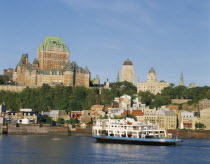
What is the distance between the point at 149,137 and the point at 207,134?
30.8 meters

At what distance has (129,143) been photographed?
104 metres

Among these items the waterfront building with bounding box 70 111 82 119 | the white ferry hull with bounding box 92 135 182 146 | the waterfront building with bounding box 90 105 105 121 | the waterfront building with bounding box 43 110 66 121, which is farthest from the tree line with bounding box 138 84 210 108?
the white ferry hull with bounding box 92 135 182 146

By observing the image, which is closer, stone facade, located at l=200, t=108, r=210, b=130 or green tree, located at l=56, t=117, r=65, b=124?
stone facade, located at l=200, t=108, r=210, b=130

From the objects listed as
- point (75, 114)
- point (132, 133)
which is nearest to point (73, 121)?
point (75, 114)

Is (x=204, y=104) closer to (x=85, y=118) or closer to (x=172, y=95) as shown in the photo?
(x=172, y=95)

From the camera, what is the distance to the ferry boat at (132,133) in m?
102

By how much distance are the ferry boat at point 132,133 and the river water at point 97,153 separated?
2.72m

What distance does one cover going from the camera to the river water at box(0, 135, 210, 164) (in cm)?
7794

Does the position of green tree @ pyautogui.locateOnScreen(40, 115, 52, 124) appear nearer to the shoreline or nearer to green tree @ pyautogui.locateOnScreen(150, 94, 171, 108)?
the shoreline

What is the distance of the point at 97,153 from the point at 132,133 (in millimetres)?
20746

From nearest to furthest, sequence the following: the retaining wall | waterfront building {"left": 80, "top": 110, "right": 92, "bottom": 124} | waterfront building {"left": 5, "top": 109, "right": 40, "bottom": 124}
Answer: the retaining wall, waterfront building {"left": 5, "top": 109, "right": 40, "bottom": 124}, waterfront building {"left": 80, "top": 110, "right": 92, "bottom": 124}

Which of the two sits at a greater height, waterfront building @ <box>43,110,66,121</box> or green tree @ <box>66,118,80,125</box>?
waterfront building @ <box>43,110,66,121</box>

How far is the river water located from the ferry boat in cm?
272

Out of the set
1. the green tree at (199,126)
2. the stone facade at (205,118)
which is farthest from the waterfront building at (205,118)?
the green tree at (199,126)
